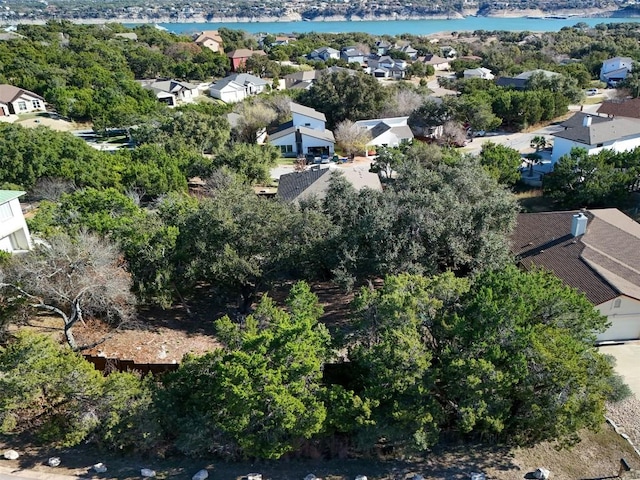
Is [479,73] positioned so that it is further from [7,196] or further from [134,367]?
[134,367]

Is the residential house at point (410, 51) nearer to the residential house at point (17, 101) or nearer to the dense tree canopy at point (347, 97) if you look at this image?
the dense tree canopy at point (347, 97)

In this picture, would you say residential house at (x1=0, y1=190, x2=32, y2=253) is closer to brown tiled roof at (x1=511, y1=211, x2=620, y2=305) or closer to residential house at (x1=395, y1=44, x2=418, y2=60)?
brown tiled roof at (x1=511, y1=211, x2=620, y2=305)

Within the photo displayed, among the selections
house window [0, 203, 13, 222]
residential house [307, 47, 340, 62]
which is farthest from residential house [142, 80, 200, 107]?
house window [0, 203, 13, 222]

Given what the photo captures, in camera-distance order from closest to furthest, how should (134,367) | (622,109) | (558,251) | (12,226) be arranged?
(134,367), (558,251), (12,226), (622,109)

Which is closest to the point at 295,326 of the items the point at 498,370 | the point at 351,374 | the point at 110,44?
the point at 351,374

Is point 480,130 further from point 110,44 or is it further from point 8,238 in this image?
point 110,44

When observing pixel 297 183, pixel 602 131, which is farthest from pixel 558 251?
pixel 602 131
